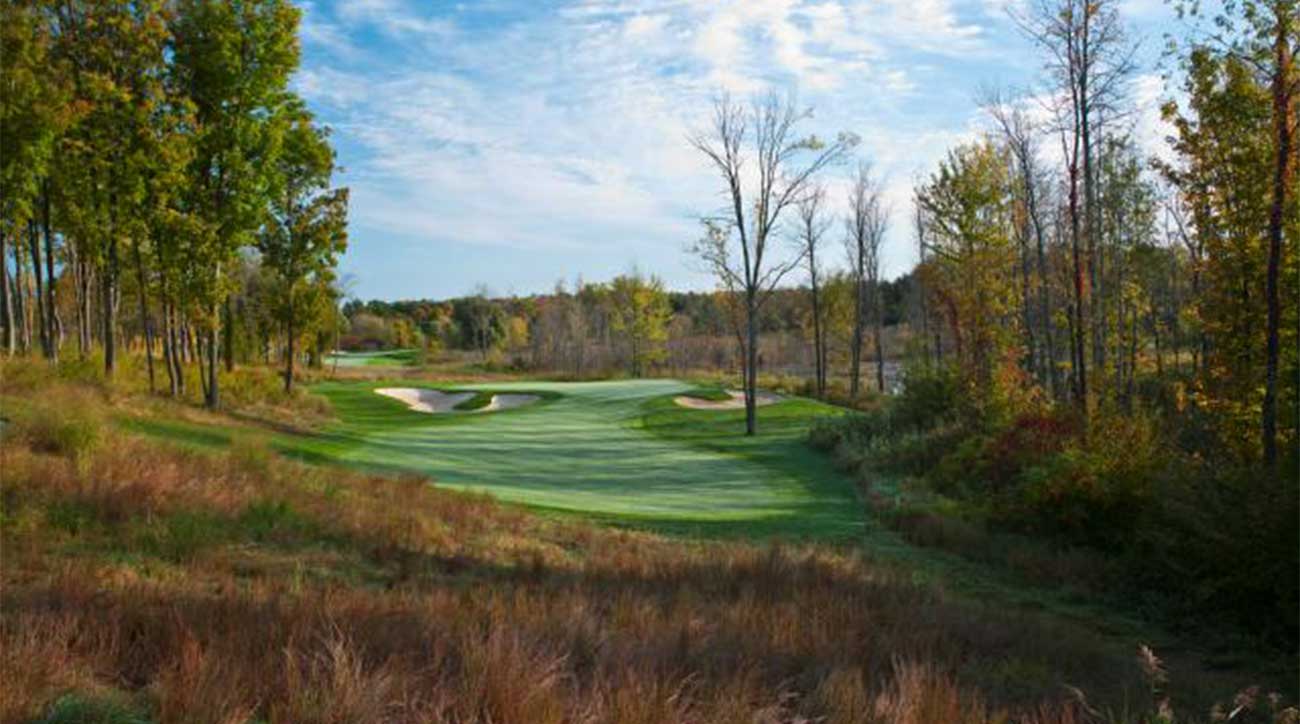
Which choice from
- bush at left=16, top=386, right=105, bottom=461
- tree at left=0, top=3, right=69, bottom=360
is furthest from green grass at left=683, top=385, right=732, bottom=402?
bush at left=16, top=386, right=105, bottom=461

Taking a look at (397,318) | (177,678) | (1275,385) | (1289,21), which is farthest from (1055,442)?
(397,318)

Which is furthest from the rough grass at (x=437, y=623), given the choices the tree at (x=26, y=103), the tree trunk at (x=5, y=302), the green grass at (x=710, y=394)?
the green grass at (x=710, y=394)

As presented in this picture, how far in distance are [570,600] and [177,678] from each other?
11.8ft

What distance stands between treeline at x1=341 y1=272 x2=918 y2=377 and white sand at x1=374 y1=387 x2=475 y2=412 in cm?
1587

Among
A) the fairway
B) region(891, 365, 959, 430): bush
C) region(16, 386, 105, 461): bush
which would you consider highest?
region(16, 386, 105, 461): bush

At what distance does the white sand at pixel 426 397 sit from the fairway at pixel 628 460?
3.41 meters

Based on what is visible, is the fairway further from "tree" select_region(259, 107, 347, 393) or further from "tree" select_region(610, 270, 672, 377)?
"tree" select_region(610, 270, 672, 377)

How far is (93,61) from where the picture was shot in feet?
89.8

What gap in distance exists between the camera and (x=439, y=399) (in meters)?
52.4

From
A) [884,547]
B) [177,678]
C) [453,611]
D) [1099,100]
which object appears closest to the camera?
[177,678]

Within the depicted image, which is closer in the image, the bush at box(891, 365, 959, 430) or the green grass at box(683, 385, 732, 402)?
the bush at box(891, 365, 959, 430)

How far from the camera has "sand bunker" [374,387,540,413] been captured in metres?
49.2

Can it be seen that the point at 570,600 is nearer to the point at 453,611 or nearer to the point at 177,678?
the point at 453,611

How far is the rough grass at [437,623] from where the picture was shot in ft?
15.2
